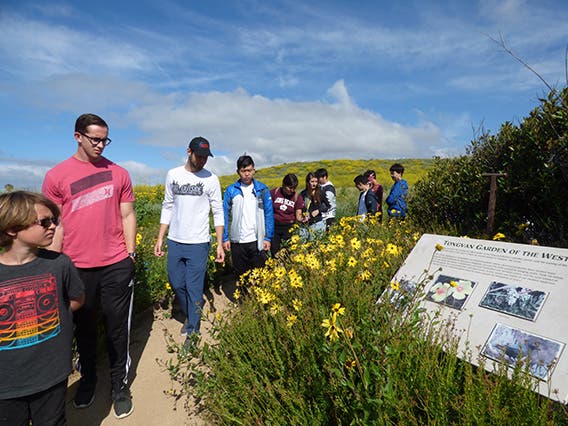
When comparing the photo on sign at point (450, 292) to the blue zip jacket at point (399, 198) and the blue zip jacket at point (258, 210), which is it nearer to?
the blue zip jacket at point (258, 210)

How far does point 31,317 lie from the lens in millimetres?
1799

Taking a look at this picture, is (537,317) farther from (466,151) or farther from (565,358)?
(466,151)

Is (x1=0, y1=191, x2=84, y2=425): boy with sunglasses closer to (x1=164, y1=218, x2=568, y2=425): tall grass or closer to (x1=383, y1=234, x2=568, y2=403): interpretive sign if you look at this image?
(x1=164, y1=218, x2=568, y2=425): tall grass

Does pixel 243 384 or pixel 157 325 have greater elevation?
pixel 243 384

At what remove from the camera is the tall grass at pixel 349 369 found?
4.88 ft

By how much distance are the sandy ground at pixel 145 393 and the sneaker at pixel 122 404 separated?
0.13 feet

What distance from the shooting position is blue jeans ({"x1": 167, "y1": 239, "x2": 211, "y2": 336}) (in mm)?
3543

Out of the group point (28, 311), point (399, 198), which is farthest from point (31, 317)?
point (399, 198)

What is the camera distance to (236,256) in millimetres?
4418

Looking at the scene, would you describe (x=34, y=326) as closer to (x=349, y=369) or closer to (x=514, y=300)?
(x=349, y=369)

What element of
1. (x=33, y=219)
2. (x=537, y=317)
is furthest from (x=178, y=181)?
(x=537, y=317)

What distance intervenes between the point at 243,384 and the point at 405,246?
111 inches

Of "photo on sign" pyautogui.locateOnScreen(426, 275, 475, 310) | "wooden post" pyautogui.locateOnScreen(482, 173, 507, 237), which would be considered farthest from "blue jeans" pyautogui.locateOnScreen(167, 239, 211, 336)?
"wooden post" pyautogui.locateOnScreen(482, 173, 507, 237)

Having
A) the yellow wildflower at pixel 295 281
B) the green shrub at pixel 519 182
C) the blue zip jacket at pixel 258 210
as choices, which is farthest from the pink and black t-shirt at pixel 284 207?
the yellow wildflower at pixel 295 281
